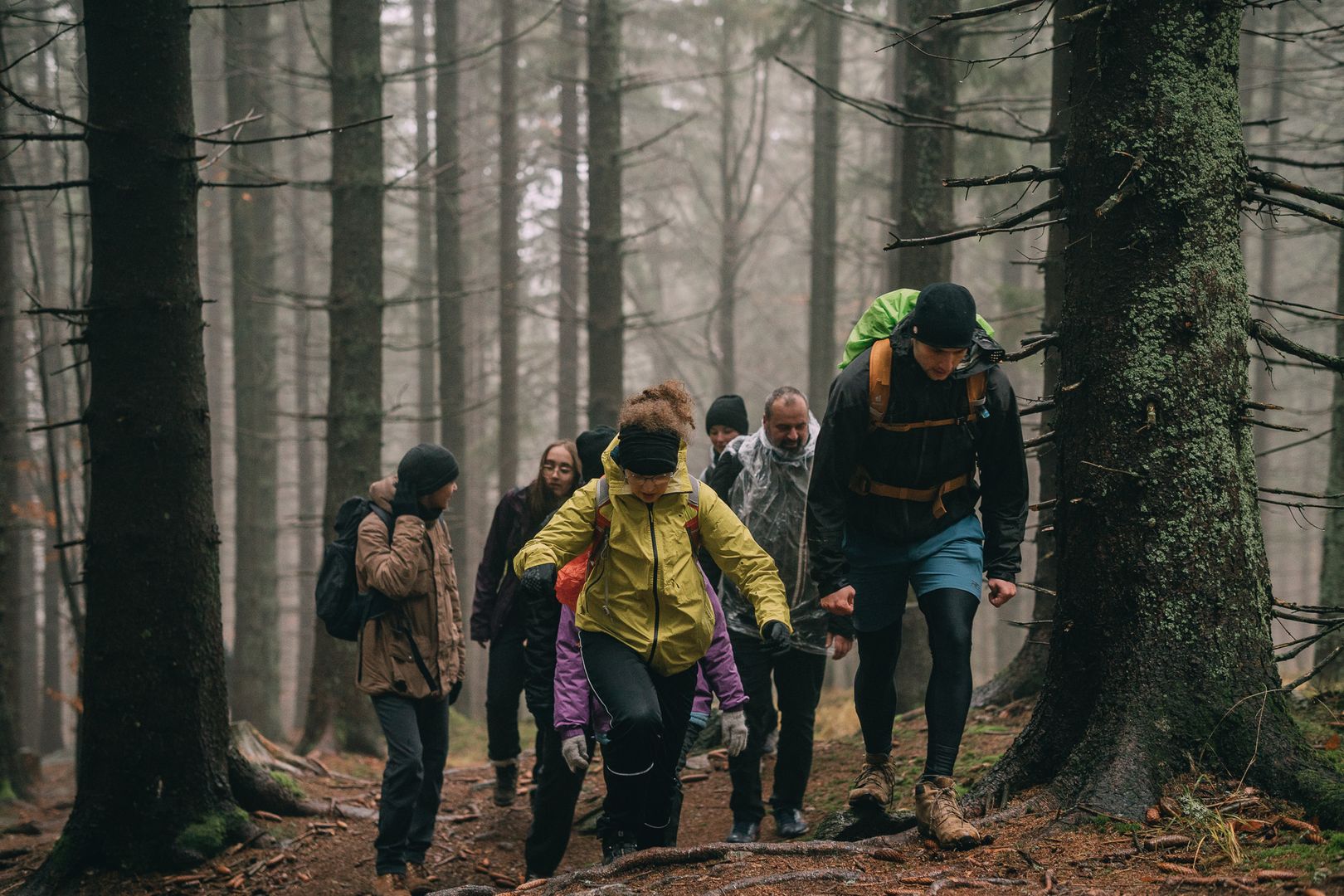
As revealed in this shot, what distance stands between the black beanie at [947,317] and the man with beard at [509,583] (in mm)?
2902

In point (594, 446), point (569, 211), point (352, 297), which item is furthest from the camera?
point (569, 211)

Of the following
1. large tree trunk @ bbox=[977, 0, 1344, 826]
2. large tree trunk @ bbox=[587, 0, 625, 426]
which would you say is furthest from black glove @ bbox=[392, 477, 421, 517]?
large tree trunk @ bbox=[587, 0, 625, 426]

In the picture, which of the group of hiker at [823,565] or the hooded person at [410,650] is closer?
the group of hiker at [823,565]

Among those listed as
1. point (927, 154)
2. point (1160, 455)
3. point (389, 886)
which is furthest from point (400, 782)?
point (927, 154)

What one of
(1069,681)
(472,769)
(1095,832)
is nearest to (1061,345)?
(1069,681)

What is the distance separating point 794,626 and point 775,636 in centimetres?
177

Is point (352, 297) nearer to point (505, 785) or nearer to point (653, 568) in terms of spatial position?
point (505, 785)

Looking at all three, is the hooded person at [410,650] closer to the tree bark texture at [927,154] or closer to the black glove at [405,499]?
the black glove at [405,499]

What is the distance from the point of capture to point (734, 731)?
16.0 ft

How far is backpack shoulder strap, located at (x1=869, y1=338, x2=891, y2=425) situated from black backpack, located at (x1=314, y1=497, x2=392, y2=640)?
2864 millimetres

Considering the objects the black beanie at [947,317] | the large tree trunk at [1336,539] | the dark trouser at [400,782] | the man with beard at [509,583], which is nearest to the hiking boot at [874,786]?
the black beanie at [947,317]

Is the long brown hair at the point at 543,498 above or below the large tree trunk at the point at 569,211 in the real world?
below

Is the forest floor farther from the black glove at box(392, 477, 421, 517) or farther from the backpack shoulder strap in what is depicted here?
the black glove at box(392, 477, 421, 517)

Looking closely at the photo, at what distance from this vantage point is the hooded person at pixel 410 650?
582 cm
